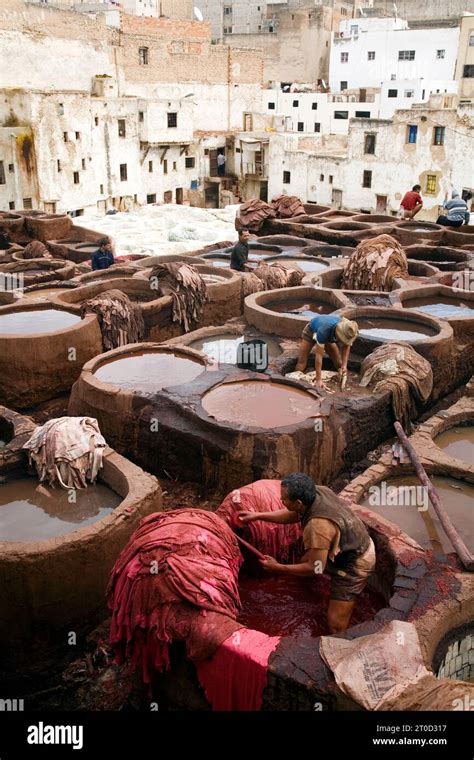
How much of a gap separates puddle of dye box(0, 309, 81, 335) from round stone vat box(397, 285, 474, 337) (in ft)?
19.8

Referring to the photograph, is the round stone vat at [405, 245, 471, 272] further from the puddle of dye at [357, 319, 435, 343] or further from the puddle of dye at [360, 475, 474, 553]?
the puddle of dye at [360, 475, 474, 553]

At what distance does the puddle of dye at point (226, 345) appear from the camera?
33.3 ft

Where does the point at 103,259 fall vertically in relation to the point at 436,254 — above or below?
above

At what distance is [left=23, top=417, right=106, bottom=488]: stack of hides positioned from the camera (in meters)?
6.55

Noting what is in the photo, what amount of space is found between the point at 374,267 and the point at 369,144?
848 inches

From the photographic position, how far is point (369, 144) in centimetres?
3256

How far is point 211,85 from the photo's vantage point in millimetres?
43594

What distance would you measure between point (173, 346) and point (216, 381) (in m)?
1.61

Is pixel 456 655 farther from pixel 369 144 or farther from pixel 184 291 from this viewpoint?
pixel 369 144

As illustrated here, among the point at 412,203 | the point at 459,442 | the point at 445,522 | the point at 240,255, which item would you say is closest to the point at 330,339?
the point at 459,442

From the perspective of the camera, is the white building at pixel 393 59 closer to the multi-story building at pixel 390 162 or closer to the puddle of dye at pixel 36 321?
the multi-story building at pixel 390 162

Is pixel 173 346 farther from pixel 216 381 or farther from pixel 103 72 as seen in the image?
pixel 103 72

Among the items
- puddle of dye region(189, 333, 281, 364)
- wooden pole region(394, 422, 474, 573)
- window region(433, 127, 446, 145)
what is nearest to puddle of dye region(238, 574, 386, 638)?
wooden pole region(394, 422, 474, 573)

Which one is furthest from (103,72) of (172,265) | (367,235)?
(172,265)
